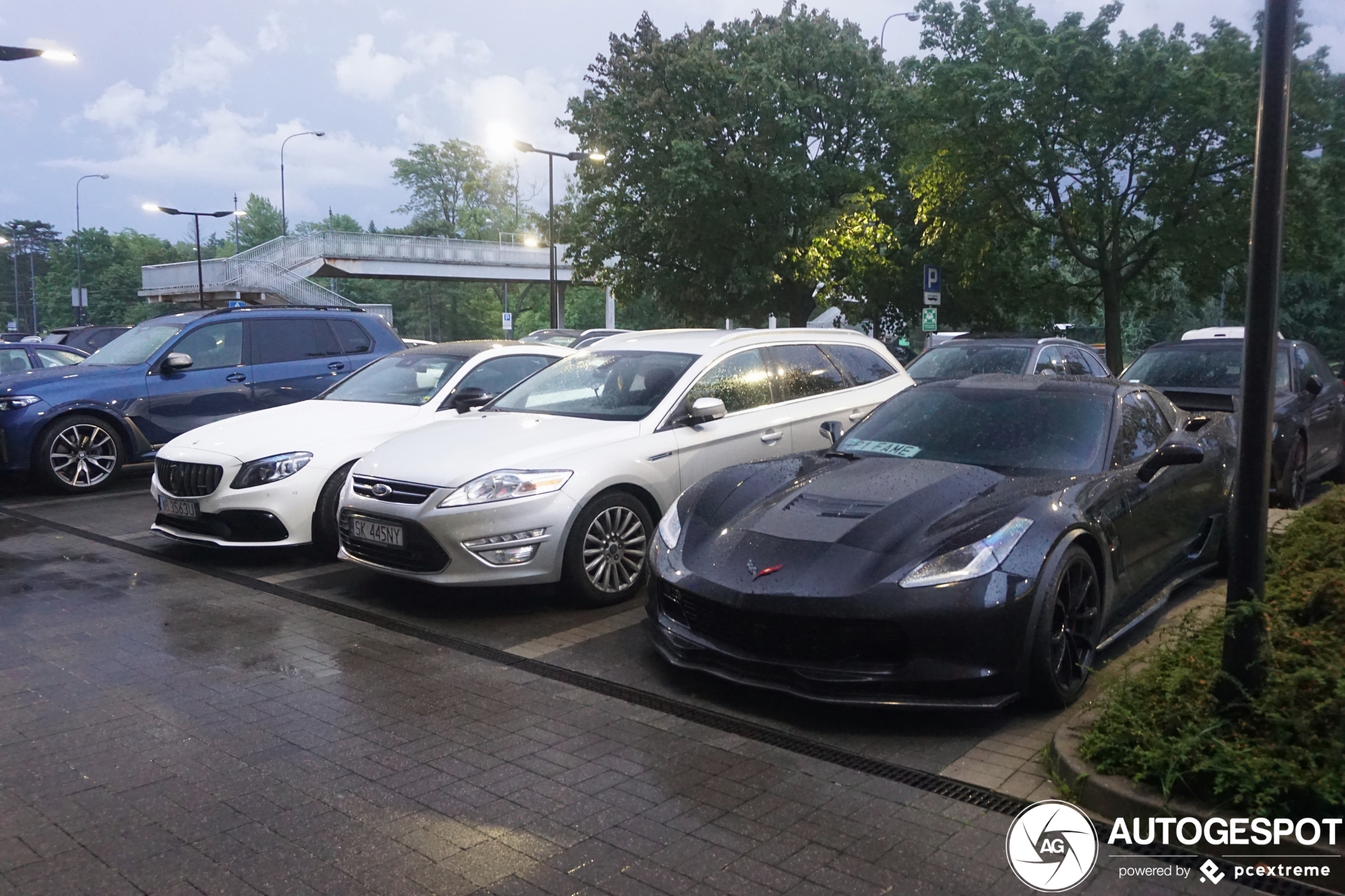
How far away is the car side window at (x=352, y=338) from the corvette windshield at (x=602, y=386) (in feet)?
16.9

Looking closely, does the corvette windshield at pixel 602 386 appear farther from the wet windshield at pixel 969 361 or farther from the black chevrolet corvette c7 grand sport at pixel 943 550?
the wet windshield at pixel 969 361

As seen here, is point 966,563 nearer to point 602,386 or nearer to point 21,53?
point 602,386

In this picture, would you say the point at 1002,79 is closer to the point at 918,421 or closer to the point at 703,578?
the point at 918,421

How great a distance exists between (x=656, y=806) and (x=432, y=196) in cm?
10181

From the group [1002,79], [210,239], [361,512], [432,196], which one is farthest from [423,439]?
[210,239]

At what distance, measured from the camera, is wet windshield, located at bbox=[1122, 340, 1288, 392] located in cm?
1008

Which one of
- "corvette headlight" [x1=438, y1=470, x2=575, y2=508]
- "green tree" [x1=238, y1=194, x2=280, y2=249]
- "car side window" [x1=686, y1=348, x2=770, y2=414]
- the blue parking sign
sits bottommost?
"corvette headlight" [x1=438, y1=470, x2=575, y2=508]

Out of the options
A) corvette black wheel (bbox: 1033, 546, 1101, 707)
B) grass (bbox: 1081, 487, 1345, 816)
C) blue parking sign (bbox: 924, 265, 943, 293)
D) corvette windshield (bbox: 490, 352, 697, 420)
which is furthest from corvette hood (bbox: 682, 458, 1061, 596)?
blue parking sign (bbox: 924, 265, 943, 293)

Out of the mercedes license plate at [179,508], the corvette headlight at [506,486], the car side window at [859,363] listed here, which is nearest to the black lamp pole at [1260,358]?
the corvette headlight at [506,486]

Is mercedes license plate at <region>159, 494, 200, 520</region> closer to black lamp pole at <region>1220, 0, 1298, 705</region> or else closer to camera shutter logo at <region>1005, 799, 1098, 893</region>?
camera shutter logo at <region>1005, 799, 1098, 893</region>

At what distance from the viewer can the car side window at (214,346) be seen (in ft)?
38.8

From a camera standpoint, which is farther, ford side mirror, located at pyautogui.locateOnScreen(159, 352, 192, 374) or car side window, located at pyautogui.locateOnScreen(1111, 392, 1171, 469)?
ford side mirror, located at pyautogui.locateOnScreen(159, 352, 192, 374)

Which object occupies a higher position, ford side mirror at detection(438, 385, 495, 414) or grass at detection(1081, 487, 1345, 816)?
ford side mirror at detection(438, 385, 495, 414)

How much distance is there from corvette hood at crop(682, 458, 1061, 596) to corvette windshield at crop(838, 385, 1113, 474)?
239mm
